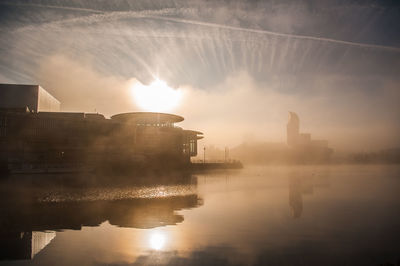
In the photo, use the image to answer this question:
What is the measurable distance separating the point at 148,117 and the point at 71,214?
265 ft

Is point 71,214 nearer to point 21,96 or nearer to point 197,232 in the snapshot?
point 197,232

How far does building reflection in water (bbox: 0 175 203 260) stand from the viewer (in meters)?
14.1

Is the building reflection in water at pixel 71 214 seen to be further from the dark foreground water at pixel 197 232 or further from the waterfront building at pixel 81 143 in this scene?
the waterfront building at pixel 81 143

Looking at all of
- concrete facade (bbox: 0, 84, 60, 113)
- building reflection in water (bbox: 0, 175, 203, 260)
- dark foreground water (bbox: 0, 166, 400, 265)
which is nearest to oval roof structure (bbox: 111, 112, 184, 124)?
concrete facade (bbox: 0, 84, 60, 113)

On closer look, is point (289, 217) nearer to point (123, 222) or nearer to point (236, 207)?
point (236, 207)

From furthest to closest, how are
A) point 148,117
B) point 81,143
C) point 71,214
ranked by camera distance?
1. point 148,117
2. point 81,143
3. point 71,214

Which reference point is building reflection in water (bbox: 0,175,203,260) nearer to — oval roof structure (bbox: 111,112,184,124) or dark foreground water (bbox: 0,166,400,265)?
dark foreground water (bbox: 0,166,400,265)

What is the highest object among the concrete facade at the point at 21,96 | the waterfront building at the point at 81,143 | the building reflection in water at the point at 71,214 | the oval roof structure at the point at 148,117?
the concrete facade at the point at 21,96

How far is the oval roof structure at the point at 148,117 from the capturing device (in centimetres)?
9969

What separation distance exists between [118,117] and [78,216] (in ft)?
284

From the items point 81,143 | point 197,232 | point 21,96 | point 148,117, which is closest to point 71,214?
point 197,232

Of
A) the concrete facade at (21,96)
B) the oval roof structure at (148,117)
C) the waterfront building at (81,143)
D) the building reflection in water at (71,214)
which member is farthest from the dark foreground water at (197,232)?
the concrete facade at (21,96)

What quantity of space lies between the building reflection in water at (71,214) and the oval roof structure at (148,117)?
7052 centimetres

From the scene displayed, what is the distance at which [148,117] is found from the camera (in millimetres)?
99938
